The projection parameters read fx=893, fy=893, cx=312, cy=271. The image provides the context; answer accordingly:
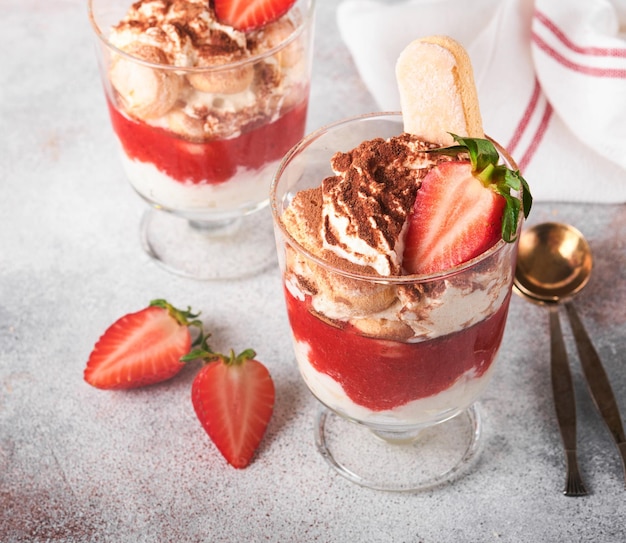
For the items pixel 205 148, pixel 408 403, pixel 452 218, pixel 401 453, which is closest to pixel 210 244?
pixel 205 148

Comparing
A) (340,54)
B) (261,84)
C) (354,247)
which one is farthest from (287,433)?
(340,54)

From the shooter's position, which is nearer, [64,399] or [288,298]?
[288,298]

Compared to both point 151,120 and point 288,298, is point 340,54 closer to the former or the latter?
point 151,120

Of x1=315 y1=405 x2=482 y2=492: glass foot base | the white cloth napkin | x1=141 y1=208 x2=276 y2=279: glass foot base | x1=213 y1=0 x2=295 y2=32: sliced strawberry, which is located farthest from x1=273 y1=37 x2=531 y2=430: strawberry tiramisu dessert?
the white cloth napkin

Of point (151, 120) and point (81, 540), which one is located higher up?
point (151, 120)

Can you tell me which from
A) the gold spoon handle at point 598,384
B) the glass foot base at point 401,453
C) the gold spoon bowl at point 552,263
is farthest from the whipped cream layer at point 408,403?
the gold spoon bowl at point 552,263

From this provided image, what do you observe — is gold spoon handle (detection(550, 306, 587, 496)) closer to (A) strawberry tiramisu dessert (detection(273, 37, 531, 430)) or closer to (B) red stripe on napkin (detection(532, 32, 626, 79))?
(A) strawberry tiramisu dessert (detection(273, 37, 531, 430))
